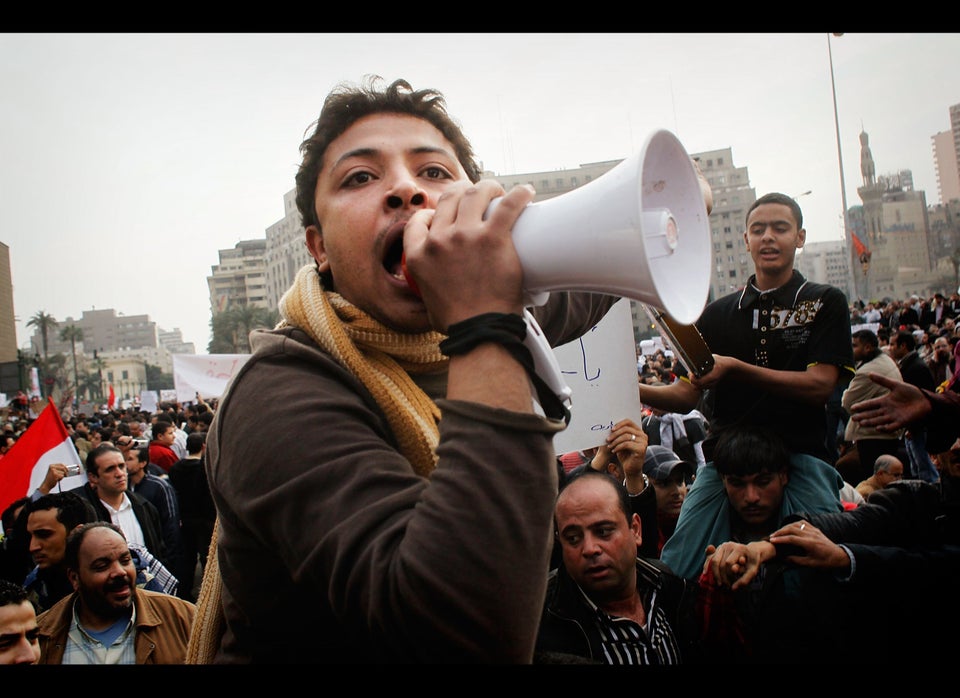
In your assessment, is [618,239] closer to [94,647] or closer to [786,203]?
[786,203]

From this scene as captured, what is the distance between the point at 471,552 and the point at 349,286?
69 centimetres

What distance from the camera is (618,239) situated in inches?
40.2

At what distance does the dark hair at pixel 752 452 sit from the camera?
9.82 feet

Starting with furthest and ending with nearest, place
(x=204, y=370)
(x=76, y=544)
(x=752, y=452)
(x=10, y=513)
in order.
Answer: (x=204, y=370) → (x=10, y=513) → (x=76, y=544) → (x=752, y=452)

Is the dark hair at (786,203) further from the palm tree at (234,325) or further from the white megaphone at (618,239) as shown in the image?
the palm tree at (234,325)

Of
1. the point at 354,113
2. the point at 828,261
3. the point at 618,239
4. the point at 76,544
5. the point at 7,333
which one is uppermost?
the point at 828,261

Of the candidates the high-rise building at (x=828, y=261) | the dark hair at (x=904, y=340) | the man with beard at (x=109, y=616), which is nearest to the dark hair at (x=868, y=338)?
the dark hair at (x=904, y=340)

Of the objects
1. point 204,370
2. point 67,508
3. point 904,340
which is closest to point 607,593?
point 67,508

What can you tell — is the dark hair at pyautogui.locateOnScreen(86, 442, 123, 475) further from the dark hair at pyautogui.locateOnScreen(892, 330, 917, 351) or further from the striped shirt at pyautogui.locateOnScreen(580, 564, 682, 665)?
the dark hair at pyautogui.locateOnScreen(892, 330, 917, 351)

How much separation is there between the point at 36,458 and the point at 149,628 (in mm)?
3092

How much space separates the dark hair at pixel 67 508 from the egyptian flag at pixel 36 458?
37.3 inches

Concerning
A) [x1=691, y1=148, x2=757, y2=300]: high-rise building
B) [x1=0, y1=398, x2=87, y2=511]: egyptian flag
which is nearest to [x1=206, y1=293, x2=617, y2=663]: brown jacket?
[x1=0, y1=398, x2=87, y2=511]: egyptian flag

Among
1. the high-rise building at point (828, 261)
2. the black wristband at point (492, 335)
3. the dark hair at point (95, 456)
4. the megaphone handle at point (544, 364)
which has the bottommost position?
the dark hair at point (95, 456)

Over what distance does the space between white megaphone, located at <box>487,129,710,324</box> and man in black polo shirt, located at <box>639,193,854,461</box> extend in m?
1.85
